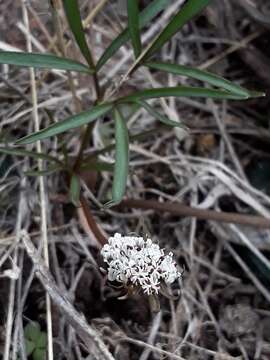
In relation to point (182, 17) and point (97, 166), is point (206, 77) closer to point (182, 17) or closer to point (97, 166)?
point (182, 17)

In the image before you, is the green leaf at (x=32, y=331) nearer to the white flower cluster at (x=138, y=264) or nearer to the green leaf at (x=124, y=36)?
the white flower cluster at (x=138, y=264)

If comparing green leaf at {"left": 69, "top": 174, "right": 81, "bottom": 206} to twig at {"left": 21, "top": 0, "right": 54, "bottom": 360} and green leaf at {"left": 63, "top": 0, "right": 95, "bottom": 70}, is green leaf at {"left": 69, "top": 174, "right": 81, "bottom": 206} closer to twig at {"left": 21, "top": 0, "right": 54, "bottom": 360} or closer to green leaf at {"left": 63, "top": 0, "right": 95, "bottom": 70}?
twig at {"left": 21, "top": 0, "right": 54, "bottom": 360}

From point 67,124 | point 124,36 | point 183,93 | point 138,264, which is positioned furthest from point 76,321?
point 124,36

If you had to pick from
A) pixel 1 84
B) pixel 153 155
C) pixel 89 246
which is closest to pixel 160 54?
pixel 153 155

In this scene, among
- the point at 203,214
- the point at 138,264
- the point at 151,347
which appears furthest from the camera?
the point at 203,214

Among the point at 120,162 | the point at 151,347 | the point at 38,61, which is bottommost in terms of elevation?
the point at 151,347

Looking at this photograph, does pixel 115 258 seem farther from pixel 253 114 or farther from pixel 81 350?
pixel 253 114

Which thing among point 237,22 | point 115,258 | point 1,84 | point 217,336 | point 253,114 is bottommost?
point 217,336
